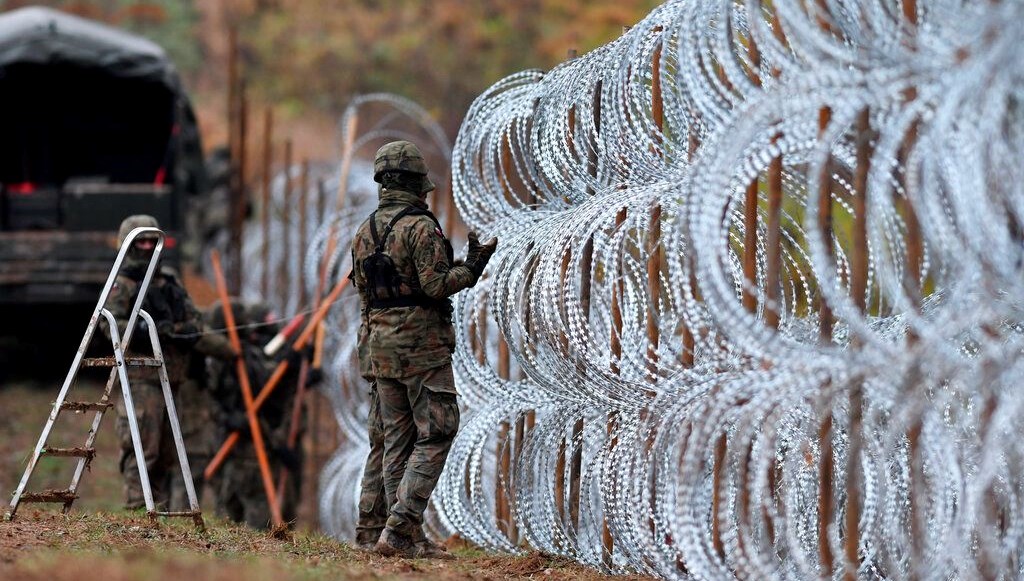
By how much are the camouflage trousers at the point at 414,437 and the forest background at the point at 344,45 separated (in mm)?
21803

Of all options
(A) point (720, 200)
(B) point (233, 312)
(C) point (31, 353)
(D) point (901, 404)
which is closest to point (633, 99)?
(A) point (720, 200)

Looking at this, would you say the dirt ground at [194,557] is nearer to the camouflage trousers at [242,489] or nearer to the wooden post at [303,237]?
the camouflage trousers at [242,489]

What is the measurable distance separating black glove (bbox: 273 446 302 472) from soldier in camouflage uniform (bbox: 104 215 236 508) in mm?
1896

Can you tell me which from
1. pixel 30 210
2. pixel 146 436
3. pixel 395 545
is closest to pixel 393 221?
pixel 395 545

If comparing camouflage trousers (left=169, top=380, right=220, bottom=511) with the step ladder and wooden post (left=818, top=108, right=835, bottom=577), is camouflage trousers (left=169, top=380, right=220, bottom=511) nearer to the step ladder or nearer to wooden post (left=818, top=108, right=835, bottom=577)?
the step ladder

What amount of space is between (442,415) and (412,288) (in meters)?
0.60

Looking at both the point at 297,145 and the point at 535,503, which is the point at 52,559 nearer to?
the point at 535,503

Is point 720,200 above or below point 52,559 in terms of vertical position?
above

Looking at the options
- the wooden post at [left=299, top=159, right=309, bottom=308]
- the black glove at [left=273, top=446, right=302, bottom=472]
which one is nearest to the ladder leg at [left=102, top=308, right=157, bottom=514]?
the black glove at [left=273, top=446, right=302, bottom=472]

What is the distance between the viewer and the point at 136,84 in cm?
1524

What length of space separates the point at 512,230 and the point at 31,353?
11452 millimetres

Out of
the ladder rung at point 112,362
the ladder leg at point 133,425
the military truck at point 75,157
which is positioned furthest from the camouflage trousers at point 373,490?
the military truck at point 75,157

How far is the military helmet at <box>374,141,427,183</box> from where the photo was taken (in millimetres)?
7129

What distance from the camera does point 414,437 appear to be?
7348 millimetres
